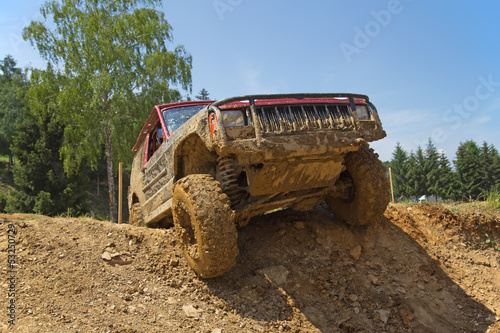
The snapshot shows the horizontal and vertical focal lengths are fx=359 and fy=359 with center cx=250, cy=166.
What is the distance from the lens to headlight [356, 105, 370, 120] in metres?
3.82

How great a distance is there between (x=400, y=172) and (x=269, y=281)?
41.9 meters

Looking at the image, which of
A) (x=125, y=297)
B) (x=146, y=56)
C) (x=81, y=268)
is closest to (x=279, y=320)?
(x=125, y=297)

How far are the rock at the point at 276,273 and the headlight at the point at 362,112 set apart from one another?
1832 mm

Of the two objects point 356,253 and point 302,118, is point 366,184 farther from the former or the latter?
point 302,118

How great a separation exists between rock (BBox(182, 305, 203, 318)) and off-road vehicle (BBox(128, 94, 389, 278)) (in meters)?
0.31

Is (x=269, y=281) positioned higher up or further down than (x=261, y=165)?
further down

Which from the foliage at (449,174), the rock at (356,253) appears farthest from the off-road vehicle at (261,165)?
the foliage at (449,174)

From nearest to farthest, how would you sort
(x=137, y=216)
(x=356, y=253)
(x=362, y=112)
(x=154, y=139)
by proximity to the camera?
(x=362, y=112) < (x=356, y=253) < (x=154, y=139) < (x=137, y=216)

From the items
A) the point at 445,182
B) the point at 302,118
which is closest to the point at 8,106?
the point at 302,118

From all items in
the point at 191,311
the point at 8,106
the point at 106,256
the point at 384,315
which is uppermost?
the point at 8,106

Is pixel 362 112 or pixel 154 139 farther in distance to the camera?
Answer: pixel 154 139

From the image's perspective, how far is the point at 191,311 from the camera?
10.7ft

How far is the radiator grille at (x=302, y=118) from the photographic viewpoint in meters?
3.35

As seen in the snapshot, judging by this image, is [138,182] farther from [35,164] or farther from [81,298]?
[35,164]
